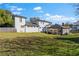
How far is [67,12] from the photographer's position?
2.39m

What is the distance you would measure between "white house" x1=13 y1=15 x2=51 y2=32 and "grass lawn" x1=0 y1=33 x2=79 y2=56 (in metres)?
0.05

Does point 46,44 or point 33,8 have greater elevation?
point 33,8

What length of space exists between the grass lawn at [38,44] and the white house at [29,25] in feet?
0.18

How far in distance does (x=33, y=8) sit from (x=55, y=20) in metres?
0.26

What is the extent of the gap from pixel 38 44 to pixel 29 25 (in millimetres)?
222

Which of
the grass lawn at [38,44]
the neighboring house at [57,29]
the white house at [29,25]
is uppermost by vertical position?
the white house at [29,25]

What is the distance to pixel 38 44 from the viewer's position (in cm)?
239

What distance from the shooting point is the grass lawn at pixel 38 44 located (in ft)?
7.77

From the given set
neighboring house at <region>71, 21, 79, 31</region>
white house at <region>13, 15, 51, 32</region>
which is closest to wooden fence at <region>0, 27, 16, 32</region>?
white house at <region>13, 15, 51, 32</region>

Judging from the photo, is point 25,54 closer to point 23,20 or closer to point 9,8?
point 23,20

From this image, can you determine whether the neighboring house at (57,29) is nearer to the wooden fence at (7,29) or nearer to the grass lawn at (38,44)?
the grass lawn at (38,44)

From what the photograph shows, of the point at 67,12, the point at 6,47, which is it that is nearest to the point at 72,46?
the point at 67,12

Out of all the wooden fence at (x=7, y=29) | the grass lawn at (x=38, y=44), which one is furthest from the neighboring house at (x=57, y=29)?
the wooden fence at (x=7, y=29)

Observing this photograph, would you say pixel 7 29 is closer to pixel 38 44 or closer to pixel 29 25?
pixel 29 25
